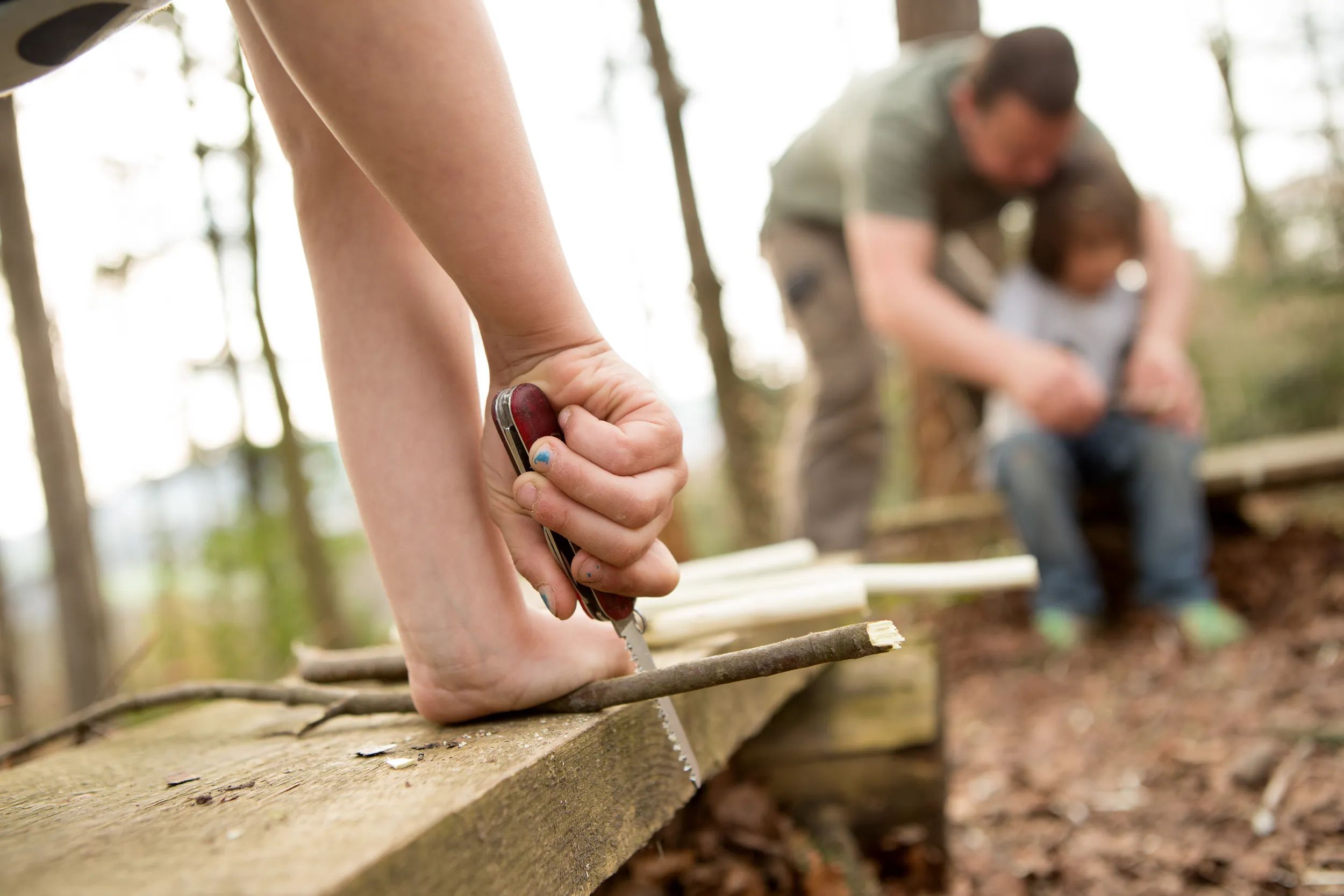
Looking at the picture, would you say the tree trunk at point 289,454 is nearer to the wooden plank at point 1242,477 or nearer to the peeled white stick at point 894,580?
the wooden plank at point 1242,477

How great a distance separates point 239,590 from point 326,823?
6584 mm

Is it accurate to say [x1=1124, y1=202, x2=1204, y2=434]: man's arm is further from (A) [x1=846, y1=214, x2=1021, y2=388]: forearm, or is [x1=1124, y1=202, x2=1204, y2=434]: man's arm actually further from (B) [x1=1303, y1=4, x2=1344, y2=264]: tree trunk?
(B) [x1=1303, y1=4, x2=1344, y2=264]: tree trunk

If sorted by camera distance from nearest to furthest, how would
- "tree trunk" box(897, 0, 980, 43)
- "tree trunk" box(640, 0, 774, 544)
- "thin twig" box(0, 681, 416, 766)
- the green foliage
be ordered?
"thin twig" box(0, 681, 416, 766)
"tree trunk" box(897, 0, 980, 43)
"tree trunk" box(640, 0, 774, 544)
the green foliage

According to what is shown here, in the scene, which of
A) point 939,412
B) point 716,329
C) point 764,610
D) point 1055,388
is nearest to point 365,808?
point 764,610

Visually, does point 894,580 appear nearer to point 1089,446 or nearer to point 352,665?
point 352,665

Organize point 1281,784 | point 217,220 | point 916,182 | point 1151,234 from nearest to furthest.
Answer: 1. point 1281,784
2. point 916,182
3. point 1151,234
4. point 217,220

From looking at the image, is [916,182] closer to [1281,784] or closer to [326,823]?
[1281,784]

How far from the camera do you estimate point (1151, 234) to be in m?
3.51

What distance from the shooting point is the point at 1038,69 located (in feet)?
9.72

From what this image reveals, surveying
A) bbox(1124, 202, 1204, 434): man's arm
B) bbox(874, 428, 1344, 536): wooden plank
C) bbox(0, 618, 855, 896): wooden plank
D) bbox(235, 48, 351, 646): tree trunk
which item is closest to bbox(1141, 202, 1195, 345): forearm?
bbox(1124, 202, 1204, 434): man's arm

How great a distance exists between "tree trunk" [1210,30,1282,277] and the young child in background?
26.5ft

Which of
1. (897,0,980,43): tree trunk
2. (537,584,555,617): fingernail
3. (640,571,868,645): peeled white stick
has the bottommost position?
(640,571,868,645): peeled white stick

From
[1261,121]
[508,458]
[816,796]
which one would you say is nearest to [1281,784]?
[816,796]

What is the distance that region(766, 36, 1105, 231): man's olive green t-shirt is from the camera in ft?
10.5
